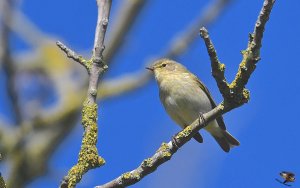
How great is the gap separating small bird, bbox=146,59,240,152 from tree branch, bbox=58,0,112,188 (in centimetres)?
308

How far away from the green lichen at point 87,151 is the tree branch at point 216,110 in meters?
0.12

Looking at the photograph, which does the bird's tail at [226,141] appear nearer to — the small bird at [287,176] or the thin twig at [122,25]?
the thin twig at [122,25]

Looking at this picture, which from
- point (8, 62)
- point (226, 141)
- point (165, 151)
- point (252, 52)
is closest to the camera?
point (252, 52)

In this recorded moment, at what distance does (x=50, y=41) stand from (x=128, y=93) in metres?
1.90

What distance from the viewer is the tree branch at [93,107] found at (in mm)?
2754

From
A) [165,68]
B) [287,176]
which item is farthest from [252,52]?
[165,68]

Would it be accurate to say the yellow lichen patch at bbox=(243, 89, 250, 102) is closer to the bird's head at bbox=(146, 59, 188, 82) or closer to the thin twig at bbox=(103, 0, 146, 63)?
the bird's head at bbox=(146, 59, 188, 82)

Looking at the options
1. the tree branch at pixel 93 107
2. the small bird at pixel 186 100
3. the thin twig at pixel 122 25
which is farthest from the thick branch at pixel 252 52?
the thin twig at pixel 122 25

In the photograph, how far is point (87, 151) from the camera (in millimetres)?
2807

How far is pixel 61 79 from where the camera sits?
30.5ft

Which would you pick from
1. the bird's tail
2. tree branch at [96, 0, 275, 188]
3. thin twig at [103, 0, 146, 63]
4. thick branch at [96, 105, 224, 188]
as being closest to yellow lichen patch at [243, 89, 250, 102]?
tree branch at [96, 0, 275, 188]

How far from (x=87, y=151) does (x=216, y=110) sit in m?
0.55

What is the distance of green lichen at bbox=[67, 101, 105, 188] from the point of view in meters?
2.64

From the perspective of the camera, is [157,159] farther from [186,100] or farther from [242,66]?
[186,100]
